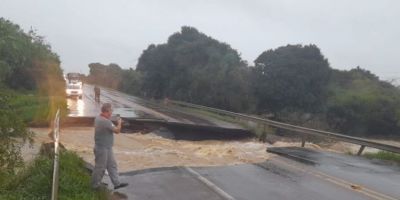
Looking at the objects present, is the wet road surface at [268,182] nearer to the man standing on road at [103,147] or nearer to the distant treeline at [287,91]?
the man standing on road at [103,147]

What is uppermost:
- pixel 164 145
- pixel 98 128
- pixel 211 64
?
pixel 211 64

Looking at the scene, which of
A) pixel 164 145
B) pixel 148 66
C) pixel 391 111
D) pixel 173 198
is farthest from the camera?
pixel 148 66

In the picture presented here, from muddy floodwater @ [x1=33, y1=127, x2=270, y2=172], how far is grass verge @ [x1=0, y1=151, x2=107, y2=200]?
8.85 feet

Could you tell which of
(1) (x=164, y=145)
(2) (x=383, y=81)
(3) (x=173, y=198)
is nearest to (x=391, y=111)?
(2) (x=383, y=81)

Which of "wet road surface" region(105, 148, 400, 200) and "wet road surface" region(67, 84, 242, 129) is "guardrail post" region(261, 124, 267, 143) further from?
"wet road surface" region(105, 148, 400, 200)

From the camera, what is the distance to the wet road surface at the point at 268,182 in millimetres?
→ 11562

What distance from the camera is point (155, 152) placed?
18.6 metres

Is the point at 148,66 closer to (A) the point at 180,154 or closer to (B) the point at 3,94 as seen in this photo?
(A) the point at 180,154

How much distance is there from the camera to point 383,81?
70.1m

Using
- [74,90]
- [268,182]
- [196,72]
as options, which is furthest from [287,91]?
[268,182]

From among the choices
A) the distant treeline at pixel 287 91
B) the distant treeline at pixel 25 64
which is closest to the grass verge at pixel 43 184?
the distant treeline at pixel 25 64

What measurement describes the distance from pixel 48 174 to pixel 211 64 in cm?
4673

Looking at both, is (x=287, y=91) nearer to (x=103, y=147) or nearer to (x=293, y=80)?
(x=293, y=80)

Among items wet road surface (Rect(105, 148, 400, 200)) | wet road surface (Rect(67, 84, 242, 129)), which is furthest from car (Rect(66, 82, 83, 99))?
wet road surface (Rect(105, 148, 400, 200))
